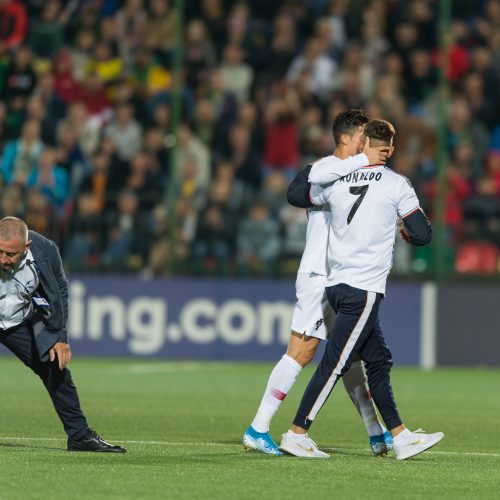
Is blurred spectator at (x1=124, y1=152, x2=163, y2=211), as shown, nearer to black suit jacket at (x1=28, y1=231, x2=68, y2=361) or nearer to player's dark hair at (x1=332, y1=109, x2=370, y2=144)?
player's dark hair at (x1=332, y1=109, x2=370, y2=144)

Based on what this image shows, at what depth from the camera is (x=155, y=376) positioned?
55.8ft

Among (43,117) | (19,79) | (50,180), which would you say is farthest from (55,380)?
(19,79)

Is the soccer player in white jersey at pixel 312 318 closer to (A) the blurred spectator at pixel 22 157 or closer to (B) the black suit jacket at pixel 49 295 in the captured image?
(B) the black suit jacket at pixel 49 295

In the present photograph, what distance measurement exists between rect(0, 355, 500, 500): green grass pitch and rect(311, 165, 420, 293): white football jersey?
1.17 meters

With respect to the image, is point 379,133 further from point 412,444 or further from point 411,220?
point 412,444

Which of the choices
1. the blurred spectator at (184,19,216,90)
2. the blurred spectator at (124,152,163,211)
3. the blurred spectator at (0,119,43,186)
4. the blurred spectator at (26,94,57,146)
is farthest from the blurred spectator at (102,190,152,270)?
the blurred spectator at (184,19,216,90)

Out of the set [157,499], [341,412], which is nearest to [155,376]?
[341,412]

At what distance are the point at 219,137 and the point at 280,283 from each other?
92.3 inches

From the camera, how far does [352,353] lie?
29.7ft

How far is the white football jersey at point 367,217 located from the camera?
356 inches

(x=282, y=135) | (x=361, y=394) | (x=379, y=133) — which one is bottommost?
(x=361, y=394)

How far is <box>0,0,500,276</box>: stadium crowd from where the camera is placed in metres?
19.3

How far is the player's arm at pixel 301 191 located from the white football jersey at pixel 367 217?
17 centimetres

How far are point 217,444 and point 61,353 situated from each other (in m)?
1.44
